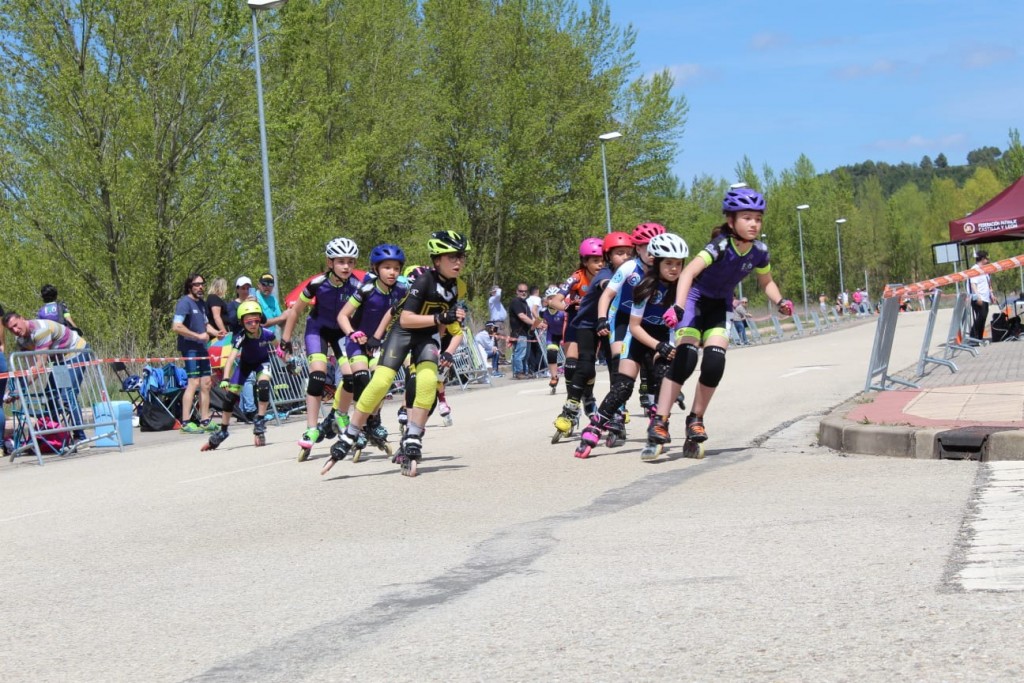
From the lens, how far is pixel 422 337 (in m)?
11.2

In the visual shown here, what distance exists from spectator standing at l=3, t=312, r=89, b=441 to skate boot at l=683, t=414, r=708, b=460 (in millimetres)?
8839

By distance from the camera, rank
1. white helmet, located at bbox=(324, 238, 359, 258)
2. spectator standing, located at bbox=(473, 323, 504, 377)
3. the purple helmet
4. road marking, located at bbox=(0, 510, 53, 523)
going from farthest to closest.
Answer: spectator standing, located at bbox=(473, 323, 504, 377), white helmet, located at bbox=(324, 238, 359, 258), the purple helmet, road marking, located at bbox=(0, 510, 53, 523)

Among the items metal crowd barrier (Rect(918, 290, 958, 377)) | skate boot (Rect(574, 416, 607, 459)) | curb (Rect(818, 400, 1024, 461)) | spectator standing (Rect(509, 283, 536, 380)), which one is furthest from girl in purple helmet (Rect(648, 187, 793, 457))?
spectator standing (Rect(509, 283, 536, 380))

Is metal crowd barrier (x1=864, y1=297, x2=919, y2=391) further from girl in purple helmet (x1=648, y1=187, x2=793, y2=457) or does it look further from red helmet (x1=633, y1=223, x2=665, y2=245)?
girl in purple helmet (x1=648, y1=187, x2=793, y2=457)

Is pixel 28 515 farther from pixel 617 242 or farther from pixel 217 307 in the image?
pixel 217 307

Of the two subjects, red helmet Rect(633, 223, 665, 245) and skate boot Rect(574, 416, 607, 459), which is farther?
red helmet Rect(633, 223, 665, 245)

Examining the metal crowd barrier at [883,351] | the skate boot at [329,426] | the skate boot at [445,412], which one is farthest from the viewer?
the skate boot at [445,412]

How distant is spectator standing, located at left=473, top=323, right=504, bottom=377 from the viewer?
29.6m

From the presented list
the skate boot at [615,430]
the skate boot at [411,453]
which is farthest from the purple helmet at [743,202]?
the skate boot at [411,453]

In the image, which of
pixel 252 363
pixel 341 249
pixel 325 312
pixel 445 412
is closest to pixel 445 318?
pixel 341 249

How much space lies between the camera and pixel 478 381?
94.9 feet

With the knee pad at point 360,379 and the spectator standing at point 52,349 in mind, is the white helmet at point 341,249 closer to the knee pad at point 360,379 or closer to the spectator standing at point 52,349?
the knee pad at point 360,379

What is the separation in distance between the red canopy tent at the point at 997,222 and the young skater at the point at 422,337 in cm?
1979

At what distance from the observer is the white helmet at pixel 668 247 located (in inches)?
452
